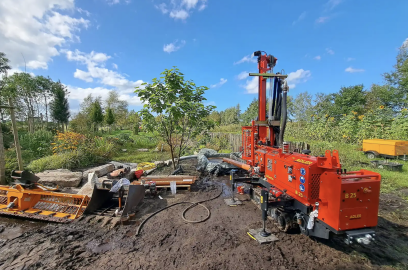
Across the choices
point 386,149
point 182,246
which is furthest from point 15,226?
point 386,149

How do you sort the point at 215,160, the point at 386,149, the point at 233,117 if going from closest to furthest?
the point at 386,149
the point at 215,160
the point at 233,117

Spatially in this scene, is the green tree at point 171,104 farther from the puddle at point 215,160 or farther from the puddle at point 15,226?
the puddle at point 15,226

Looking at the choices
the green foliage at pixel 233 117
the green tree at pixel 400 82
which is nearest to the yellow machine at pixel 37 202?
the green tree at pixel 400 82

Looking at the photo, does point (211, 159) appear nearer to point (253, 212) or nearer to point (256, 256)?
point (253, 212)

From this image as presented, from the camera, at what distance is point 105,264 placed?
291cm

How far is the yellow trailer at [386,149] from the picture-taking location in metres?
8.61

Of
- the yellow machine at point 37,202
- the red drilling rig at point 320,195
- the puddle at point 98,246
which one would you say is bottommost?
the puddle at point 98,246

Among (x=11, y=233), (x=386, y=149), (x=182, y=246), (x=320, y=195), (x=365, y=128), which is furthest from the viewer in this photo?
(x=365, y=128)

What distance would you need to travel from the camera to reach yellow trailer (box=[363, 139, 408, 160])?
8609 millimetres

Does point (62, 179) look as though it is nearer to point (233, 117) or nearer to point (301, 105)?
point (301, 105)

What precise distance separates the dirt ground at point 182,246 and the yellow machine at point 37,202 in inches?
7.8

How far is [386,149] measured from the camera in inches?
349

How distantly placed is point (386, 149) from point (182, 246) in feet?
34.6

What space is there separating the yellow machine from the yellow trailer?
12.1 metres
